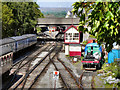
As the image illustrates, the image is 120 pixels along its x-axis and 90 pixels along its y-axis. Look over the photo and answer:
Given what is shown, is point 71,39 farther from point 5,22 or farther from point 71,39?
point 5,22

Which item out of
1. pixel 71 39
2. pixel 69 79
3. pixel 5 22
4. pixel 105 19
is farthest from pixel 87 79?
pixel 5 22

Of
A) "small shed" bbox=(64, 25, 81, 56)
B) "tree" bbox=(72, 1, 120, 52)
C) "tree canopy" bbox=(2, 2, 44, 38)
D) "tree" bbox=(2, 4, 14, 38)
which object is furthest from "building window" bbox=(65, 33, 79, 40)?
"tree" bbox=(72, 1, 120, 52)

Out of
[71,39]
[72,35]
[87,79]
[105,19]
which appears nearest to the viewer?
[105,19]

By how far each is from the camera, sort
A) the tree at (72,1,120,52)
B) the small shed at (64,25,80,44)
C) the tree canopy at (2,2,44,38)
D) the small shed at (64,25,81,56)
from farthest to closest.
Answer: the tree canopy at (2,2,44,38) < the small shed at (64,25,80,44) < the small shed at (64,25,81,56) < the tree at (72,1,120,52)

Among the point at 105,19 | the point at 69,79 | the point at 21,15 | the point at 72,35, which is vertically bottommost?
the point at 69,79

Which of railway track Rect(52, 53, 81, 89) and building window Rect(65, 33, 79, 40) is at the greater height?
building window Rect(65, 33, 79, 40)

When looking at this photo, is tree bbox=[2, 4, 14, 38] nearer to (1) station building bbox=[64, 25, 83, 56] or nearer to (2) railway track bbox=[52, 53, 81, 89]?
(1) station building bbox=[64, 25, 83, 56]

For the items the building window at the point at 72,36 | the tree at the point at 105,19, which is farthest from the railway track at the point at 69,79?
the building window at the point at 72,36

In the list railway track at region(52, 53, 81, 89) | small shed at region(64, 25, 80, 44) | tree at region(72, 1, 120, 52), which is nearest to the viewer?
tree at region(72, 1, 120, 52)

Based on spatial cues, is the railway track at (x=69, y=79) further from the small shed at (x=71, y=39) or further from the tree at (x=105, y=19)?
the tree at (x=105, y=19)

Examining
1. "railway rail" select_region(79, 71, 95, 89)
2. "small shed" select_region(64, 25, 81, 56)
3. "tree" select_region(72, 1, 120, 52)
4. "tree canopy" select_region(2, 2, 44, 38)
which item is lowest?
"railway rail" select_region(79, 71, 95, 89)

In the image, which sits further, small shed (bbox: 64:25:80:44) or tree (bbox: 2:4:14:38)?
tree (bbox: 2:4:14:38)

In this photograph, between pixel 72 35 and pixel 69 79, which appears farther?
pixel 72 35

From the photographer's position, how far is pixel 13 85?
1570cm
